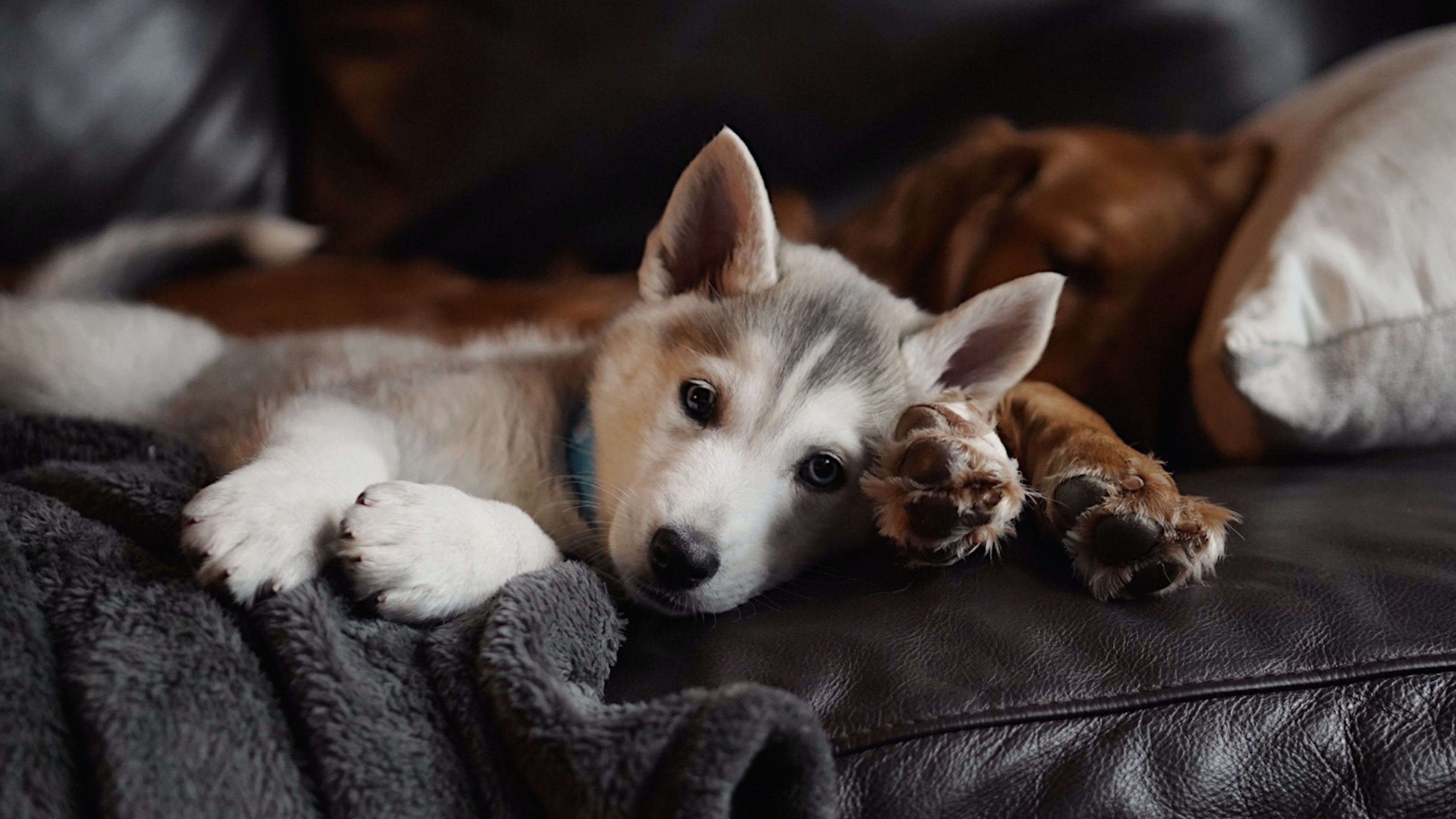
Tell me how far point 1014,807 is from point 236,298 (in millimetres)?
1825

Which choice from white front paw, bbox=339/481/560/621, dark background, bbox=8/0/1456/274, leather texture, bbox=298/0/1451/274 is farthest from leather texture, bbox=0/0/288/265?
white front paw, bbox=339/481/560/621

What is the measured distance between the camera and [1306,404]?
126 centimetres

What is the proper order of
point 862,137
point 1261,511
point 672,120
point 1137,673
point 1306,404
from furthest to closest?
point 862,137
point 672,120
point 1306,404
point 1261,511
point 1137,673

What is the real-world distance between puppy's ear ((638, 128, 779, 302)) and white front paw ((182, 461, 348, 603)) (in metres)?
0.57

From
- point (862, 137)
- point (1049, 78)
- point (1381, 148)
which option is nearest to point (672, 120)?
point (862, 137)

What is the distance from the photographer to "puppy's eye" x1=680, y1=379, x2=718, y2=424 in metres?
1.20

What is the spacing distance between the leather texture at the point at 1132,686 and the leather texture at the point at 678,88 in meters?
1.31

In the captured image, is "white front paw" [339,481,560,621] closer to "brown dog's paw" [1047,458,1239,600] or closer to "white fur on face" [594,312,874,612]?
"white fur on face" [594,312,874,612]

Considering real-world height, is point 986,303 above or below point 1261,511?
above

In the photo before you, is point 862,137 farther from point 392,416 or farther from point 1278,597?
point 1278,597

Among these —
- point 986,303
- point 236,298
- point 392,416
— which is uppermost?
point 986,303

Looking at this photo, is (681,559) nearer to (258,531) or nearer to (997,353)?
(258,531)

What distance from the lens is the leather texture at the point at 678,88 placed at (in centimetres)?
204

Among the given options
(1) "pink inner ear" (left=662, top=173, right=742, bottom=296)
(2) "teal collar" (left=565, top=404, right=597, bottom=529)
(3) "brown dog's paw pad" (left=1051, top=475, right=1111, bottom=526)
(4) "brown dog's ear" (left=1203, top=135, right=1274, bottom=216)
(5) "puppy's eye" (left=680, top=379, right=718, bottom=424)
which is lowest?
(2) "teal collar" (left=565, top=404, right=597, bottom=529)
